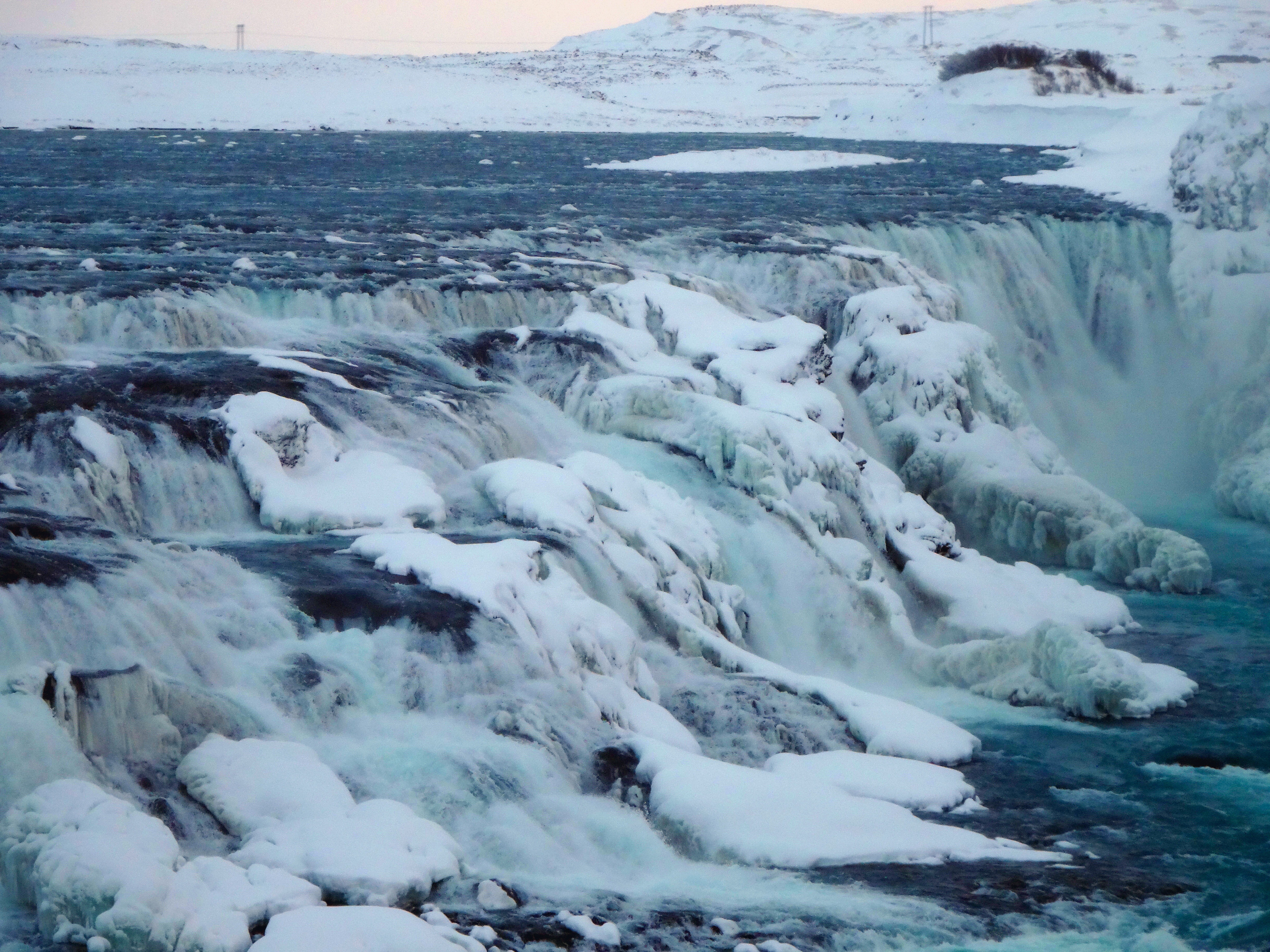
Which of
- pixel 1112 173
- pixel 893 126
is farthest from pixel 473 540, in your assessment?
pixel 893 126

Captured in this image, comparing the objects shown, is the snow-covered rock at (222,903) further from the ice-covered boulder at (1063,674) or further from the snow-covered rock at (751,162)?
the snow-covered rock at (751,162)

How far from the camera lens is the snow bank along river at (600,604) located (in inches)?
298

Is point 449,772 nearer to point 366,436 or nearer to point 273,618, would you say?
point 273,618

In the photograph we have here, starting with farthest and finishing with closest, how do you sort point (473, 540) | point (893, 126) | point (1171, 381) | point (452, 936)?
→ point (893, 126), point (1171, 381), point (473, 540), point (452, 936)

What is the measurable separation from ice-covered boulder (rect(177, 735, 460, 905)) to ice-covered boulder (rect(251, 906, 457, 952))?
0.24m

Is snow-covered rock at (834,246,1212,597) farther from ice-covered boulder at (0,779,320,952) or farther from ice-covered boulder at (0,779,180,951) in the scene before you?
ice-covered boulder at (0,779,180,951)

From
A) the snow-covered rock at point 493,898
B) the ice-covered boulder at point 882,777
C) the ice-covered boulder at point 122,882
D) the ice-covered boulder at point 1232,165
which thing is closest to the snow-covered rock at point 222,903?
the ice-covered boulder at point 122,882

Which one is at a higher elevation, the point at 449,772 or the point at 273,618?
the point at 273,618

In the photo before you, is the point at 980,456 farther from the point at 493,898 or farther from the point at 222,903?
the point at 222,903

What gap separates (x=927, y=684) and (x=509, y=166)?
2382cm

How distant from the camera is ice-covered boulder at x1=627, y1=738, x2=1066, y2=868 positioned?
8328 millimetres

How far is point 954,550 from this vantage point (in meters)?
14.7

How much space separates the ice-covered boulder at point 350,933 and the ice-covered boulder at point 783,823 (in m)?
2.03

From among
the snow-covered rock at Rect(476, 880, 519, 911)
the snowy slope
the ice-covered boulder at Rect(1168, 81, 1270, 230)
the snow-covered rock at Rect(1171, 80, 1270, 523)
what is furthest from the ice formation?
the snowy slope
